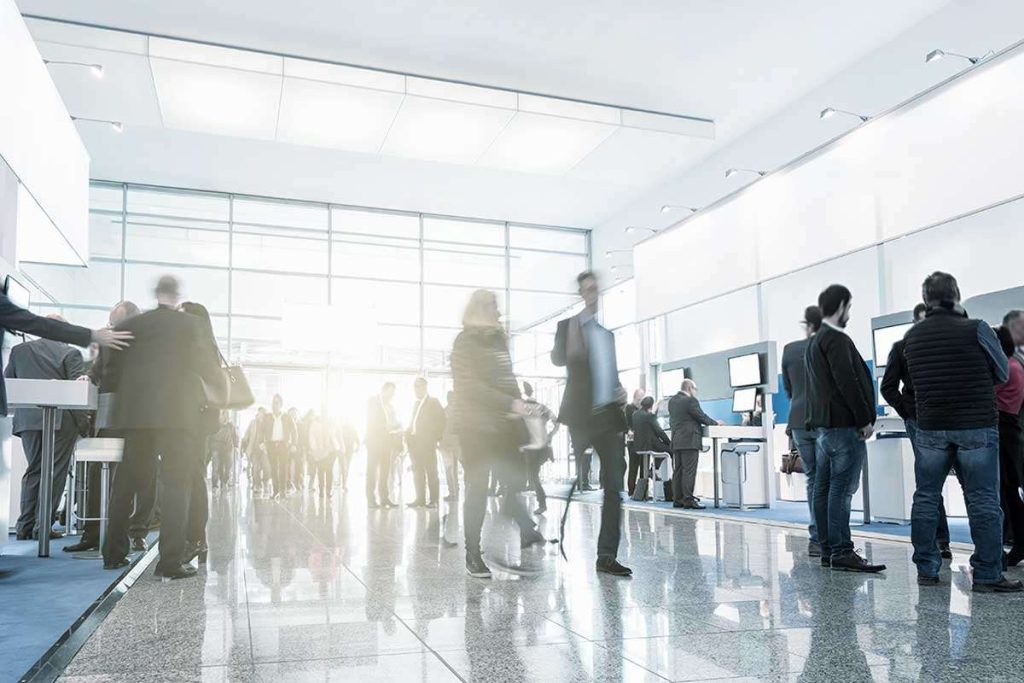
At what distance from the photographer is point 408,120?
35.6 feet

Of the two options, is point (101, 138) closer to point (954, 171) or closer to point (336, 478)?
point (336, 478)

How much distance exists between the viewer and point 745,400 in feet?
32.2

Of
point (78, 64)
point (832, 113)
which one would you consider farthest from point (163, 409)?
point (832, 113)

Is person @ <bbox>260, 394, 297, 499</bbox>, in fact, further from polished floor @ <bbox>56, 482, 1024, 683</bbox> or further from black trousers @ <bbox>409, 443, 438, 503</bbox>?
polished floor @ <bbox>56, 482, 1024, 683</bbox>

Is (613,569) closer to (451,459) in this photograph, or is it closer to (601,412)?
(601,412)

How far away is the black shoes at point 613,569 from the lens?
3.98m

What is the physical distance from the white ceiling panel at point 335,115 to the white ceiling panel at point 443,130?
203mm

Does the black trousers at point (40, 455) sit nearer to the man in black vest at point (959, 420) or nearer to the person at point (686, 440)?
the man in black vest at point (959, 420)

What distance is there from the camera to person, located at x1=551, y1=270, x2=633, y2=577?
405 cm

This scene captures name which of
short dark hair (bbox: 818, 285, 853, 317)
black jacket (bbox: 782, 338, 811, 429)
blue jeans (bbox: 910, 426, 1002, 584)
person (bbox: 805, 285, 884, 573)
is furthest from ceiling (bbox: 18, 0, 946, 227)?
blue jeans (bbox: 910, 426, 1002, 584)

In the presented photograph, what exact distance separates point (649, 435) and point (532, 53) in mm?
4610

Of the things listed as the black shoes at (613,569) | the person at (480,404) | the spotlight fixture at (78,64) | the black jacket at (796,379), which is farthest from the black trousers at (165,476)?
the spotlight fixture at (78,64)

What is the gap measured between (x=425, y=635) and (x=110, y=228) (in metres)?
13.7

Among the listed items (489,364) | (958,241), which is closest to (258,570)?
(489,364)
